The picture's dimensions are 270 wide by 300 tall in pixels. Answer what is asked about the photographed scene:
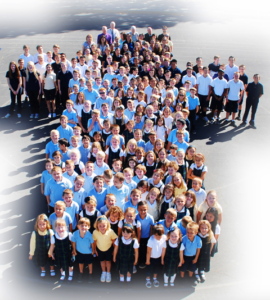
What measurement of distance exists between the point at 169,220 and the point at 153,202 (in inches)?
22.7

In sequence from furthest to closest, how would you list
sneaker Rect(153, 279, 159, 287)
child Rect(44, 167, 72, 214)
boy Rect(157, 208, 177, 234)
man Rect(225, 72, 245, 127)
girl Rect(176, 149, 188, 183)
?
man Rect(225, 72, 245, 127) < girl Rect(176, 149, 188, 183) < child Rect(44, 167, 72, 214) < sneaker Rect(153, 279, 159, 287) < boy Rect(157, 208, 177, 234)

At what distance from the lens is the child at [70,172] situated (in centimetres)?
642

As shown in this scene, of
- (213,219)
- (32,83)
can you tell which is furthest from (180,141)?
(32,83)

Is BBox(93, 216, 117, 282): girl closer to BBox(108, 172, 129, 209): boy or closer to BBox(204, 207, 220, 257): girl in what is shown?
BBox(108, 172, 129, 209): boy

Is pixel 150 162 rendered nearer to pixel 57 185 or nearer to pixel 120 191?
pixel 120 191

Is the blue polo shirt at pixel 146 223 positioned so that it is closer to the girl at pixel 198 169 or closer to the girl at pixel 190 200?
the girl at pixel 190 200

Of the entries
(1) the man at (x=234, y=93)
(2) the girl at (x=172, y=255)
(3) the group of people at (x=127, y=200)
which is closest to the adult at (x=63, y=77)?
(3) the group of people at (x=127, y=200)

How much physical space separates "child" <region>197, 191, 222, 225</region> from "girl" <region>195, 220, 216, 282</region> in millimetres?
483

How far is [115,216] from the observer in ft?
18.4

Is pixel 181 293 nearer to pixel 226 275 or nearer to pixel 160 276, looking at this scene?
pixel 160 276

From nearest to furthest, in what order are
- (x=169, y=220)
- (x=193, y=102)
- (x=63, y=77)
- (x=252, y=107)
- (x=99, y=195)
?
(x=169, y=220) → (x=99, y=195) → (x=193, y=102) → (x=63, y=77) → (x=252, y=107)

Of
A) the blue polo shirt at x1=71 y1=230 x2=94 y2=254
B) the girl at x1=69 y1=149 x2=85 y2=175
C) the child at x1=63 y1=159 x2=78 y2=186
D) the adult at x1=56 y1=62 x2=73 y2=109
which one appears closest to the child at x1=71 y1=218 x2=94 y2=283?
the blue polo shirt at x1=71 y1=230 x2=94 y2=254

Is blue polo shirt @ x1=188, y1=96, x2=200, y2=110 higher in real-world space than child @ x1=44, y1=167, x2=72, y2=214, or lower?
higher

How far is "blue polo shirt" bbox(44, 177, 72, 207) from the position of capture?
626 cm
